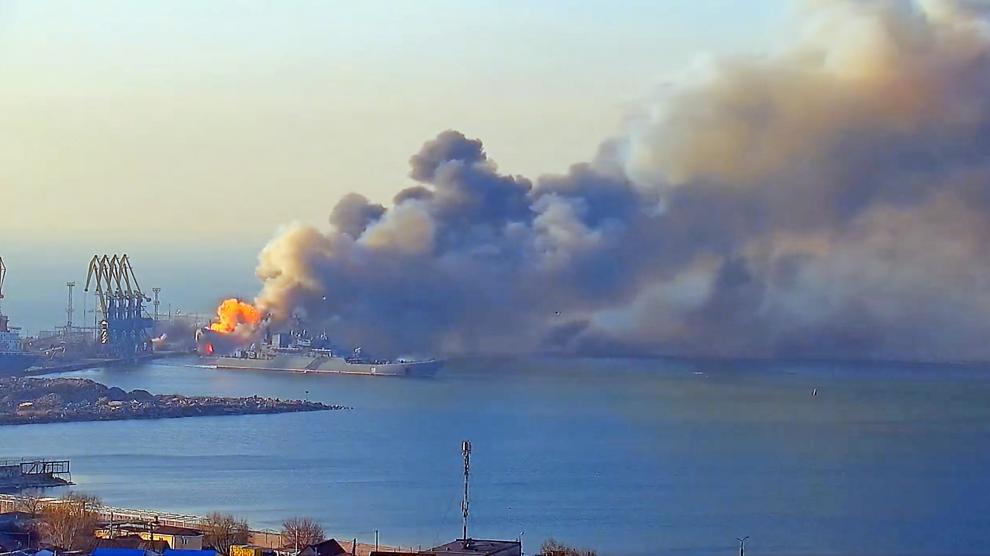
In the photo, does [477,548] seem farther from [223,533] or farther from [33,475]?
[33,475]

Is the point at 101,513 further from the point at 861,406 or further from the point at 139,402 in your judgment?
the point at 861,406

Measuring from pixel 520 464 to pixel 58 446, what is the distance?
8111 millimetres

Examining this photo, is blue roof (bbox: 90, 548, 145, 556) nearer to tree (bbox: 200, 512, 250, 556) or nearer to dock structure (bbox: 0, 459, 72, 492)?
tree (bbox: 200, 512, 250, 556)

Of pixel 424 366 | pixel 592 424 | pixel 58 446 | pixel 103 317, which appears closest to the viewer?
pixel 58 446

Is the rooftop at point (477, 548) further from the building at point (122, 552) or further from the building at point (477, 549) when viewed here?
the building at point (122, 552)

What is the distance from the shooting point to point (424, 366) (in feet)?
154

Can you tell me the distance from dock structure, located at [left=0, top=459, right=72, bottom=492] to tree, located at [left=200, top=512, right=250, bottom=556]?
576cm

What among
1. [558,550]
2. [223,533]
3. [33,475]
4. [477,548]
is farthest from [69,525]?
[33,475]

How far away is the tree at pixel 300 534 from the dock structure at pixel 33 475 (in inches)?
206

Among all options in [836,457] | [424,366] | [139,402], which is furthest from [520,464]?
[424,366]

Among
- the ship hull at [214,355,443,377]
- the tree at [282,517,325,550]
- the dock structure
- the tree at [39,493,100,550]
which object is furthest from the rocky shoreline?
the tree at [39,493,100,550]

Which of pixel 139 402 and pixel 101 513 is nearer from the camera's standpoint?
pixel 101 513

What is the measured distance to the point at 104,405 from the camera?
34250mm

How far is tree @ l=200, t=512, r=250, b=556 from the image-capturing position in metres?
14.8
